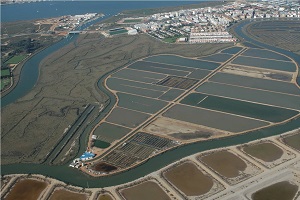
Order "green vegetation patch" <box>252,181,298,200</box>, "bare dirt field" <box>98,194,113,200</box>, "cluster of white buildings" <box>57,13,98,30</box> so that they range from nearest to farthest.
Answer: "green vegetation patch" <box>252,181,298,200</box>
"bare dirt field" <box>98,194,113,200</box>
"cluster of white buildings" <box>57,13,98,30</box>

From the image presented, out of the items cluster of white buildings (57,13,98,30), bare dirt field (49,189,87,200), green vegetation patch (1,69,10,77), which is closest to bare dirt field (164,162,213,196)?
bare dirt field (49,189,87,200)

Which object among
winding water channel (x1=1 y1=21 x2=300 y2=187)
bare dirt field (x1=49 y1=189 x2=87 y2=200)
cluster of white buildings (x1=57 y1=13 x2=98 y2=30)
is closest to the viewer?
bare dirt field (x1=49 y1=189 x2=87 y2=200)

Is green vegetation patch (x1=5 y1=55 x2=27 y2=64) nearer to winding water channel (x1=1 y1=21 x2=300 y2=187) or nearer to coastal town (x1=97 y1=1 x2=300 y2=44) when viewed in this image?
coastal town (x1=97 y1=1 x2=300 y2=44)

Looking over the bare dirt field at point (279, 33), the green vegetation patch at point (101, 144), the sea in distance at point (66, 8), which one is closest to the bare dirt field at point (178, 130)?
the green vegetation patch at point (101, 144)

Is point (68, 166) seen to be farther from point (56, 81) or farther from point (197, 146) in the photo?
point (56, 81)

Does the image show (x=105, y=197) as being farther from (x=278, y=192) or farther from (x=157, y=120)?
(x=278, y=192)

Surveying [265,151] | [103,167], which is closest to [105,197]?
[103,167]
